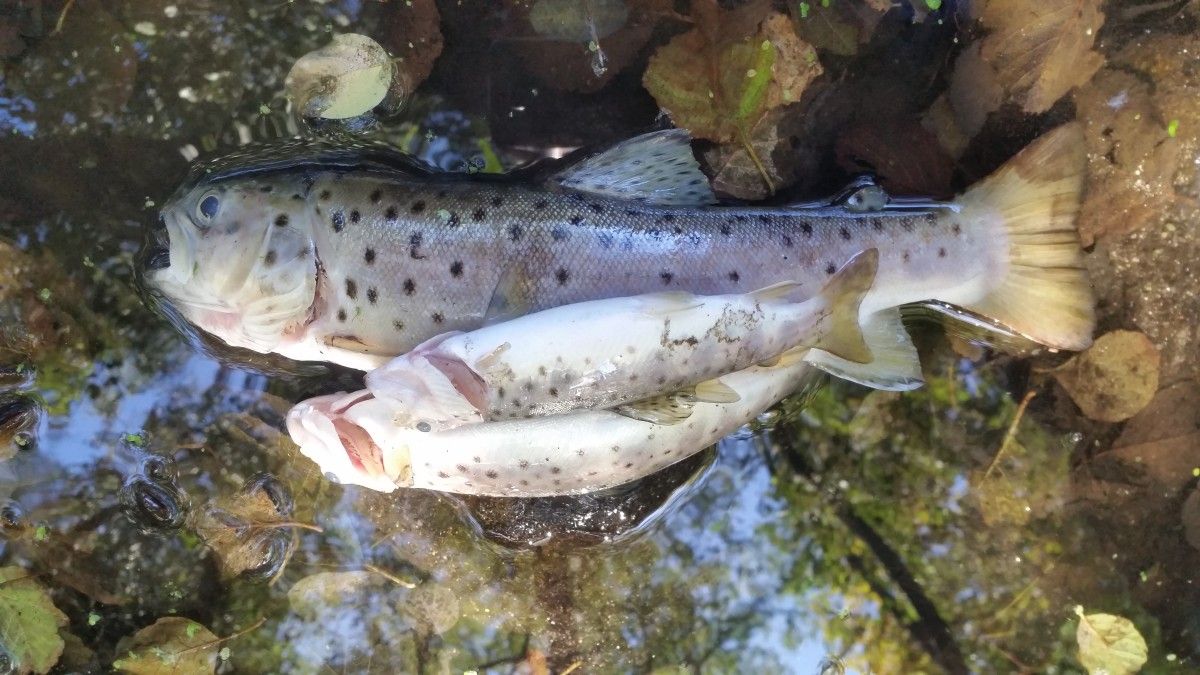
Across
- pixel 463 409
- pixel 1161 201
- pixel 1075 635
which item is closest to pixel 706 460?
pixel 463 409

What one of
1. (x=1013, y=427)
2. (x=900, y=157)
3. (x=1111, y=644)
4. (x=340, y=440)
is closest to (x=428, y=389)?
(x=340, y=440)

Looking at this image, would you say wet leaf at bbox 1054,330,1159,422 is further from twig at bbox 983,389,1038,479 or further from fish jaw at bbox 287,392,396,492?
fish jaw at bbox 287,392,396,492

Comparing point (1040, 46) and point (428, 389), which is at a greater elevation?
point (1040, 46)

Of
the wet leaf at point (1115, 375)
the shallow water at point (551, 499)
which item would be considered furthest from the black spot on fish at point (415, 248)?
the wet leaf at point (1115, 375)

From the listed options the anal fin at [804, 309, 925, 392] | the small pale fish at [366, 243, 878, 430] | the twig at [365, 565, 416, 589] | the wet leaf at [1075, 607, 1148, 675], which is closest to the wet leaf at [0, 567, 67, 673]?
the twig at [365, 565, 416, 589]

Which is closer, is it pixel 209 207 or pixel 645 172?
pixel 209 207

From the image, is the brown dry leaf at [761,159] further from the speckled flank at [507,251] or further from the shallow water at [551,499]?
the speckled flank at [507,251]

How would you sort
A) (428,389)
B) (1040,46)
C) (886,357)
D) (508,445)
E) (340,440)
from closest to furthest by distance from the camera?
(428,389)
(340,440)
(508,445)
(886,357)
(1040,46)

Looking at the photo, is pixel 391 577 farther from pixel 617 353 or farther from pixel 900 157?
pixel 900 157
